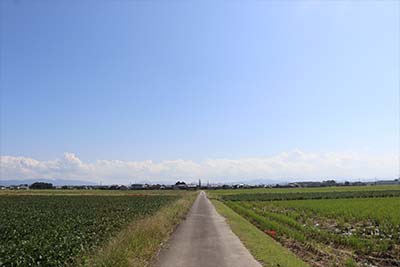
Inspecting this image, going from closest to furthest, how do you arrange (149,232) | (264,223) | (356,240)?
(149,232)
(356,240)
(264,223)

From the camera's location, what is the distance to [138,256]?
495 inches

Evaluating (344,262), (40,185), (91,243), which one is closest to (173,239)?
(91,243)

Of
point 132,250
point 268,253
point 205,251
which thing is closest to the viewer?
point 132,250

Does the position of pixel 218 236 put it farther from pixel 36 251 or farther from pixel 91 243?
pixel 36 251

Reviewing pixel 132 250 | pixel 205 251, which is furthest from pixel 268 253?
pixel 132 250

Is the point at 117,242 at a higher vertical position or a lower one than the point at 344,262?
higher

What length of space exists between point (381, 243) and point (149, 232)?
11.3 meters

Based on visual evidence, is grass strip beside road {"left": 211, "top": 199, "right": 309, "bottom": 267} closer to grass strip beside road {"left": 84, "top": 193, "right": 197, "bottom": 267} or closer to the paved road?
the paved road

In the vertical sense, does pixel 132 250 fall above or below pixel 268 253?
above

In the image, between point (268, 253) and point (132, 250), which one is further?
point (268, 253)

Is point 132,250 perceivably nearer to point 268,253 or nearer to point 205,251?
point 205,251

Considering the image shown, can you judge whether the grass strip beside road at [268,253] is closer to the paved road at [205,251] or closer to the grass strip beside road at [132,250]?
the paved road at [205,251]

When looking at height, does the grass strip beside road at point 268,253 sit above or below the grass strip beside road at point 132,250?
below

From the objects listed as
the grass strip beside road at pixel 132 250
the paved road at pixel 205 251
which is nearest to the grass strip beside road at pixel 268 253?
the paved road at pixel 205 251
